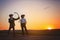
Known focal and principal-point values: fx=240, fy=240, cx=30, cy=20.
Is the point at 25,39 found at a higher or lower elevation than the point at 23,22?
lower

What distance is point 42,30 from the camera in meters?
11.3

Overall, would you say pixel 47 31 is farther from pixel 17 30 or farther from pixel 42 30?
pixel 17 30

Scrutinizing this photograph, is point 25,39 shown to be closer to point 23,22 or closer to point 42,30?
point 23,22

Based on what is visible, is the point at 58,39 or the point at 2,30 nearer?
the point at 58,39

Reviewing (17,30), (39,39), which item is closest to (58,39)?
(39,39)

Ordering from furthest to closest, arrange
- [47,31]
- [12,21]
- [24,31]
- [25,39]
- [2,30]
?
1. [47,31]
2. [2,30]
3. [24,31]
4. [12,21]
5. [25,39]

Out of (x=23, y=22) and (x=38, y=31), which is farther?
(x=38, y=31)

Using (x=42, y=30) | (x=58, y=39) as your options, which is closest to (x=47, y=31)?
(x=42, y=30)

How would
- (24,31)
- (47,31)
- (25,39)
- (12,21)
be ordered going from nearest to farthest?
(25,39), (12,21), (24,31), (47,31)

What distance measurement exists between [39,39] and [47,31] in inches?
142

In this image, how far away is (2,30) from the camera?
34.5 ft

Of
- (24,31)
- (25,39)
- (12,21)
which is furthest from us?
(24,31)

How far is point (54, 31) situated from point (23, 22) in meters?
2.94

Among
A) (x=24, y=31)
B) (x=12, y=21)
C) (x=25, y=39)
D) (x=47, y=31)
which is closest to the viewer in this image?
(x=25, y=39)
